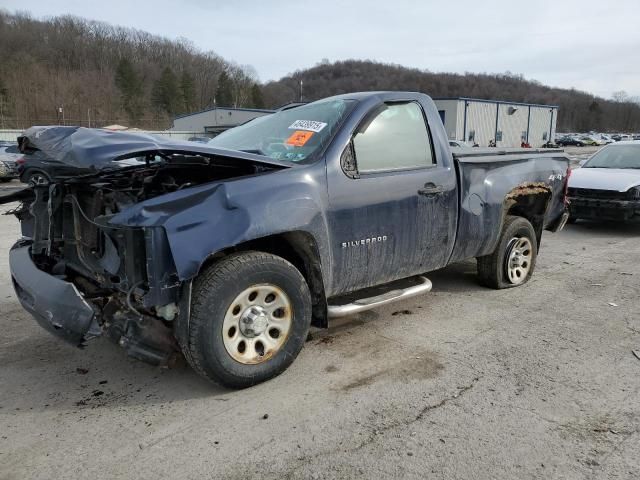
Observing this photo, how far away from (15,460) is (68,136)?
73.7 inches

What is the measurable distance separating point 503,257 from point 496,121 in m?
53.6

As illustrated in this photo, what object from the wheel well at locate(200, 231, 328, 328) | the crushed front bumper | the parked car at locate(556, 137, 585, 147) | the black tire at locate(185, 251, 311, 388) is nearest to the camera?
the black tire at locate(185, 251, 311, 388)

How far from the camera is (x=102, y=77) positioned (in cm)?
10562

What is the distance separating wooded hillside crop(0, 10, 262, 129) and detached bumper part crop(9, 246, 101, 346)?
87664mm

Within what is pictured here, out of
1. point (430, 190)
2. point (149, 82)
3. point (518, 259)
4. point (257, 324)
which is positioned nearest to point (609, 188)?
point (518, 259)

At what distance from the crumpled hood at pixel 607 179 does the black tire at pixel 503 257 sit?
4.45 meters

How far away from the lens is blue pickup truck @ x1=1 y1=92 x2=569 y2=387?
299cm

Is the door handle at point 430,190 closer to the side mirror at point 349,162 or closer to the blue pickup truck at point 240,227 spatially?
the blue pickup truck at point 240,227

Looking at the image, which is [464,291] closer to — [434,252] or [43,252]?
[434,252]

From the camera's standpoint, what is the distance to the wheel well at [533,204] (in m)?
5.50

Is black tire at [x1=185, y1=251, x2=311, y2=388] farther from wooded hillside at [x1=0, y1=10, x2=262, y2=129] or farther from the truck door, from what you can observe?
wooded hillside at [x1=0, y1=10, x2=262, y2=129]

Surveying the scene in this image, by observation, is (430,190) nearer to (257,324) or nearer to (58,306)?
(257,324)

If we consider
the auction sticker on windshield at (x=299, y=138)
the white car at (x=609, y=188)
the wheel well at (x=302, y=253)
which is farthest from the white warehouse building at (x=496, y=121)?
the wheel well at (x=302, y=253)

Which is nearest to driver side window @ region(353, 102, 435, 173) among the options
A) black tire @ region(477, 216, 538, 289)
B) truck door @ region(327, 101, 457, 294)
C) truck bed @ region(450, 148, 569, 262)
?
truck door @ region(327, 101, 457, 294)
